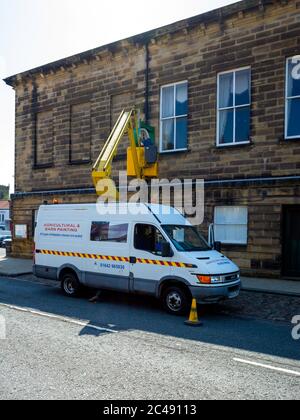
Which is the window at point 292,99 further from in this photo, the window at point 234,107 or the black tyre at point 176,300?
the black tyre at point 176,300

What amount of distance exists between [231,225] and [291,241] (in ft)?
6.99

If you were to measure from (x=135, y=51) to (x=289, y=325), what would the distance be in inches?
512

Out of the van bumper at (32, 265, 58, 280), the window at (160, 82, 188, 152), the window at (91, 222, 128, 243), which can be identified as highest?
the window at (160, 82, 188, 152)

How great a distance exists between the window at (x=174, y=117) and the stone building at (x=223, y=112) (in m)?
0.04

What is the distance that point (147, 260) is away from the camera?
9594 millimetres

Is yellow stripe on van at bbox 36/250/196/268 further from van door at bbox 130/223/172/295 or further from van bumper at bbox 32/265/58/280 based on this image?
van bumper at bbox 32/265/58/280

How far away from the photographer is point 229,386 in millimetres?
5055

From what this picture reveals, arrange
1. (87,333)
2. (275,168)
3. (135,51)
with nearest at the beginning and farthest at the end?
(87,333) < (275,168) < (135,51)

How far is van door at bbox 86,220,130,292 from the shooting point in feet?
A: 32.9

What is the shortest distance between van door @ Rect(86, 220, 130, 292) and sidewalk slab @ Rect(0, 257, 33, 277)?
5.51 metres

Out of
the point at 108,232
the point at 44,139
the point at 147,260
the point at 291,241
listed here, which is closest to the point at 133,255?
the point at 147,260

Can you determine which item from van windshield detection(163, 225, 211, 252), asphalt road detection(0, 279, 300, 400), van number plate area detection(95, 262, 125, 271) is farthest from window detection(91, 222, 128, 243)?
asphalt road detection(0, 279, 300, 400)
